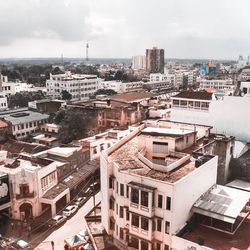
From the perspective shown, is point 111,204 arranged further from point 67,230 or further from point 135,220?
point 67,230

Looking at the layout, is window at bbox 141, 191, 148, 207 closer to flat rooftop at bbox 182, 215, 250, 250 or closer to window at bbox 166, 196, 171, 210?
window at bbox 166, 196, 171, 210

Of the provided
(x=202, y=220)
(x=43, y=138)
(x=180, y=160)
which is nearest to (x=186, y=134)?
(x=180, y=160)

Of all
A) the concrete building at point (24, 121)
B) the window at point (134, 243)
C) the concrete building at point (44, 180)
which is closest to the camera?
the window at point (134, 243)

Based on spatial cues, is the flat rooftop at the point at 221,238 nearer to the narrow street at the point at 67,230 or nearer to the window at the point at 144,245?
the window at the point at 144,245

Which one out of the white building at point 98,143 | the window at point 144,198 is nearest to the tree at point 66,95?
the white building at point 98,143

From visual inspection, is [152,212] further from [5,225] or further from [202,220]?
[5,225]
